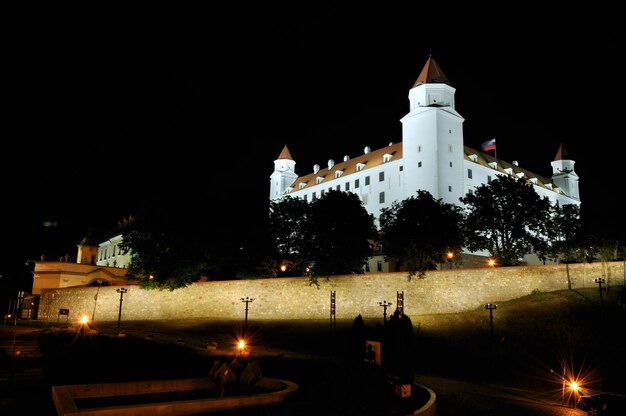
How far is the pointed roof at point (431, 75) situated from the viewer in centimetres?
6041

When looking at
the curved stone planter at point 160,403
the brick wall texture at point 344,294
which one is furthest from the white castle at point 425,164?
the curved stone planter at point 160,403

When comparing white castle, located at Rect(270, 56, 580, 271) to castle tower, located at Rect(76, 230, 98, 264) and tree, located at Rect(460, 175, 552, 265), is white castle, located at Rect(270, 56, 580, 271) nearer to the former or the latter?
tree, located at Rect(460, 175, 552, 265)

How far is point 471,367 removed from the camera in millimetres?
25188

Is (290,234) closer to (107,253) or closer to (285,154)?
(285,154)

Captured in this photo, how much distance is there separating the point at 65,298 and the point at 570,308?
42.4 metres

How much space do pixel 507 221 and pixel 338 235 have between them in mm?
15713

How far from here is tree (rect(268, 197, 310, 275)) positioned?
140ft

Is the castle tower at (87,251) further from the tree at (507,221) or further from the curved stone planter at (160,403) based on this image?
the curved stone planter at (160,403)

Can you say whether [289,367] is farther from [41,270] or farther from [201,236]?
[41,270]

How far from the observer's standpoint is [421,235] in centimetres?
4062

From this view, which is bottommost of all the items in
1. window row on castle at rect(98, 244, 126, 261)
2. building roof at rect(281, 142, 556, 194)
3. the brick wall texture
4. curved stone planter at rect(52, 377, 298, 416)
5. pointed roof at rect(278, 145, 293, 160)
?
curved stone planter at rect(52, 377, 298, 416)

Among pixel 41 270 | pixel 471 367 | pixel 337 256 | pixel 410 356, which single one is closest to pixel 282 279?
pixel 337 256

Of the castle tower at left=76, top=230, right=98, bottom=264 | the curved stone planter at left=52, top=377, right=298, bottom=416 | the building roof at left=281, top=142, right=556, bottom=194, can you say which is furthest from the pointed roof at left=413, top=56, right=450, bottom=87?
the castle tower at left=76, top=230, right=98, bottom=264

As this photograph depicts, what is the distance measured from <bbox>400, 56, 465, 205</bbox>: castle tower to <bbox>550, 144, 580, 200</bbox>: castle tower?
93.6 ft
